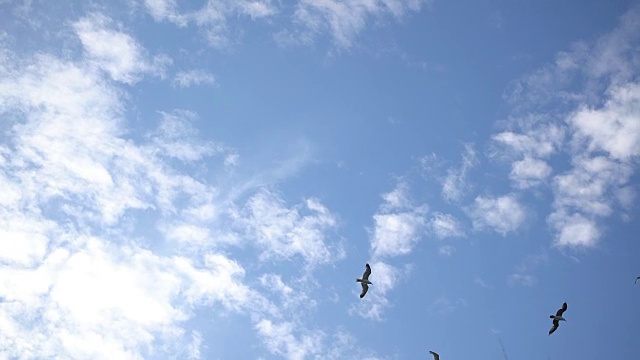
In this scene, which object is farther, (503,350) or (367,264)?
(503,350)

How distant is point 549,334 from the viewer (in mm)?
44125

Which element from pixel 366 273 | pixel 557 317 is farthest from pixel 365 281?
pixel 557 317

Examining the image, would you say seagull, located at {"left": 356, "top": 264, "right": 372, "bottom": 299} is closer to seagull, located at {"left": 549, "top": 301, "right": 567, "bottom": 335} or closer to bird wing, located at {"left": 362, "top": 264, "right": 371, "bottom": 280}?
bird wing, located at {"left": 362, "top": 264, "right": 371, "bottom": 280}

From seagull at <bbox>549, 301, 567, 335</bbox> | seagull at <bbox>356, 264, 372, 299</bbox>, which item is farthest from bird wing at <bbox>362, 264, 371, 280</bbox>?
seagull at <bbox>549, 301, 567, 335</bbox>

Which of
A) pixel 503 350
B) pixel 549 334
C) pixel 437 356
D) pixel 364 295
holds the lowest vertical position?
pixel 437 356

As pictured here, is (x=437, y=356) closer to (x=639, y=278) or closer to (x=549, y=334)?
(x=549, y=334)

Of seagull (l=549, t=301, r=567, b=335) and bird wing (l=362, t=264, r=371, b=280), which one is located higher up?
bird wing (l=362, t=264, r=371, b=280)

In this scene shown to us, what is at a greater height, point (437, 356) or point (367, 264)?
point (367, 264)

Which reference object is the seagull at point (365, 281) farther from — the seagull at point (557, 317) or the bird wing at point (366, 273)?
the seagull at point (557, 317)

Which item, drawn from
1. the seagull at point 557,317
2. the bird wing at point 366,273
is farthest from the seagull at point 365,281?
the seagull at point 557,317

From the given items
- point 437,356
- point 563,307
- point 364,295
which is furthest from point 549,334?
point 364,295

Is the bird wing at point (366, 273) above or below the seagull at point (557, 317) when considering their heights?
above

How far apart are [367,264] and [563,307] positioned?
22292 mm

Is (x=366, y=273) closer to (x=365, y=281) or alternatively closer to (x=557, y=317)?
(x=365, y=281)
